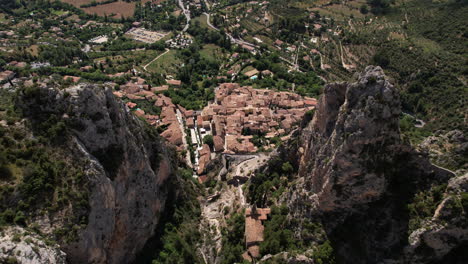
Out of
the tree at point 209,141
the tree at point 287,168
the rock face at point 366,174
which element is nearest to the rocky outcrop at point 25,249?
the rock face at point 366,174

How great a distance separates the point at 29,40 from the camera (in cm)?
12769

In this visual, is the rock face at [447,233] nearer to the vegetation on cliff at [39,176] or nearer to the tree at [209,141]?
the vegetation on cliff at [39,176]

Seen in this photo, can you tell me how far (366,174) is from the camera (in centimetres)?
3522

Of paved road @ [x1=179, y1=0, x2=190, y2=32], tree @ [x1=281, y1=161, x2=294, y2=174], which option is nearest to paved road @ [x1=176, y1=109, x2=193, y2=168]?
tree @ [x1=281, y1=161, x2=294, y2=174]

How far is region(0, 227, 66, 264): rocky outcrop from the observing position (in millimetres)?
23750

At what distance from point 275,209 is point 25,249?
3268 centimetres

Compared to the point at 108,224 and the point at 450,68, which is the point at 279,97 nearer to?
the point at 450,68

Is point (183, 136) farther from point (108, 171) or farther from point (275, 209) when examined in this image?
point (108, 171)

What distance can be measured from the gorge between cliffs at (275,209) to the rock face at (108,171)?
0.13m

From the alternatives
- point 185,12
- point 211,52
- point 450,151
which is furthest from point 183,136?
point 185,12

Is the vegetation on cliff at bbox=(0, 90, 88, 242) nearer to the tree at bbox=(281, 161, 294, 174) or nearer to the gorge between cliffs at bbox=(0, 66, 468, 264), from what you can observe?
the gorge between cliffs at bbox=(0, 66, 468, 264)

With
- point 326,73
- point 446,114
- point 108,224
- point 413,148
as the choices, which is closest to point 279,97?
point 326,73

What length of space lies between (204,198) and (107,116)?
97.4 feet

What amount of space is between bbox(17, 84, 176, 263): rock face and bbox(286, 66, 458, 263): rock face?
22927 mm
